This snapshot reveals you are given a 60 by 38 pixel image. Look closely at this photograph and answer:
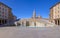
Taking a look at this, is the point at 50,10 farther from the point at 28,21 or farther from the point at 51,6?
the point at 28,21

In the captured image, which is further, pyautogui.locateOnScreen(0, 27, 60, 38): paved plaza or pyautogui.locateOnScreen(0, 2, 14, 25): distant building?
pyautogui.locateOnScreen(0, 2, 14, 25): distant building

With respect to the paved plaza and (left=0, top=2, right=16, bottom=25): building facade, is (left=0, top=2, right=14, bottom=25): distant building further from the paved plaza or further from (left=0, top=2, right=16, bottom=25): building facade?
the paved plaza

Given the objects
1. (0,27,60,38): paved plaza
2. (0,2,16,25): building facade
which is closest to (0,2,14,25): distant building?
(0,2,16,25): building facade

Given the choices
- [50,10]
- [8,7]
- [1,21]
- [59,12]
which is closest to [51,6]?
[50,10]

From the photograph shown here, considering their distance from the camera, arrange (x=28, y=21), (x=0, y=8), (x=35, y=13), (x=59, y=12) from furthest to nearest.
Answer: (x=35, y=13) < (x=28, y=21) < (x=0, y=8) < (x=59, y=12)

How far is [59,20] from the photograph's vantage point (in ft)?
124

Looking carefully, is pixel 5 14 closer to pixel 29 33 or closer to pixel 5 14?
pixel 5 14

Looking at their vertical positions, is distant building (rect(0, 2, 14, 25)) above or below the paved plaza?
above

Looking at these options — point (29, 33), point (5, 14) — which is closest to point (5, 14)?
point (5, 14)

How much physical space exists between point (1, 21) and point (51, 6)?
22.3 m

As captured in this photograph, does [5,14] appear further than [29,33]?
Yes

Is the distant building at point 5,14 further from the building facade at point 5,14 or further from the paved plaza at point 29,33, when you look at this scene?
the paved plaza at point 29,33

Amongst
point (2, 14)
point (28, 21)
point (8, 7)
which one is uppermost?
point (8, 7)

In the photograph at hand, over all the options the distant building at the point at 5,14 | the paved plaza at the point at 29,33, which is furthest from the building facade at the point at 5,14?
the paved plaza at the point at 29,33
